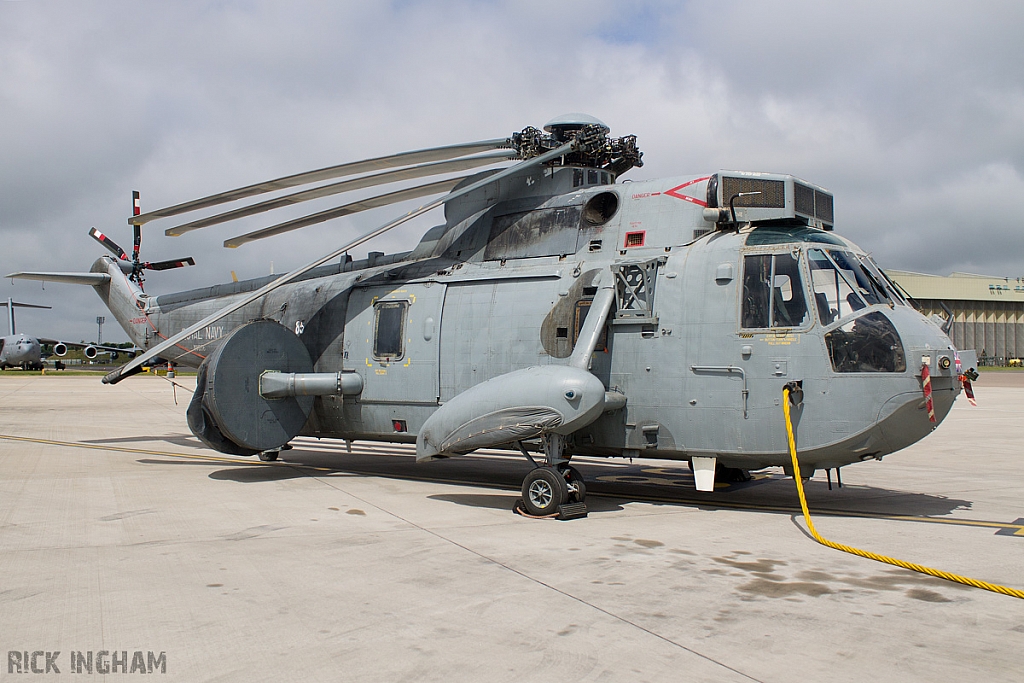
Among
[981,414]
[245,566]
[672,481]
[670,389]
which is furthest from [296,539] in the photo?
[981,414]

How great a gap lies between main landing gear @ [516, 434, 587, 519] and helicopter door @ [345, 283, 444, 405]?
2426 millimetres

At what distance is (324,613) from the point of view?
5312 mm

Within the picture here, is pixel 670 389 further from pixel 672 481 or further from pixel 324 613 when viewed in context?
pixel 324 613

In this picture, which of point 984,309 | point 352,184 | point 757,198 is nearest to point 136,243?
point 352,184

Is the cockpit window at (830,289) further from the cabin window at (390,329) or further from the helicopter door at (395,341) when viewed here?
the cabin window at (390,329)

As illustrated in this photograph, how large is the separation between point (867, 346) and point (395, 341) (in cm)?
619

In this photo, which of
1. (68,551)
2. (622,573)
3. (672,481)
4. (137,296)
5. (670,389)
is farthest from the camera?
(137,296)

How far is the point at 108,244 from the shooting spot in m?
16.3

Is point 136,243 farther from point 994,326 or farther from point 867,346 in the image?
point 994,326

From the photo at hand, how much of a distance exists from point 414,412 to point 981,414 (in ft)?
66.7

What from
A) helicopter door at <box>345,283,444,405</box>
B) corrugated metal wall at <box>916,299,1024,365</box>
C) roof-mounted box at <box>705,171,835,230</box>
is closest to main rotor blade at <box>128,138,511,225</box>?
helicopter door at <box>345,283,444,405</box>

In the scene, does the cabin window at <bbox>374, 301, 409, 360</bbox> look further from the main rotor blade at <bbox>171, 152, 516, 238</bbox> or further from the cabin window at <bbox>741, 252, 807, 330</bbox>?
the cabin window at <bbox>741, 252, 807, 330</bbox>

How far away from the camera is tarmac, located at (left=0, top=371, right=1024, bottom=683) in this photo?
177 inches

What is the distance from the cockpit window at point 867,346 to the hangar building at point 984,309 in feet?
258
